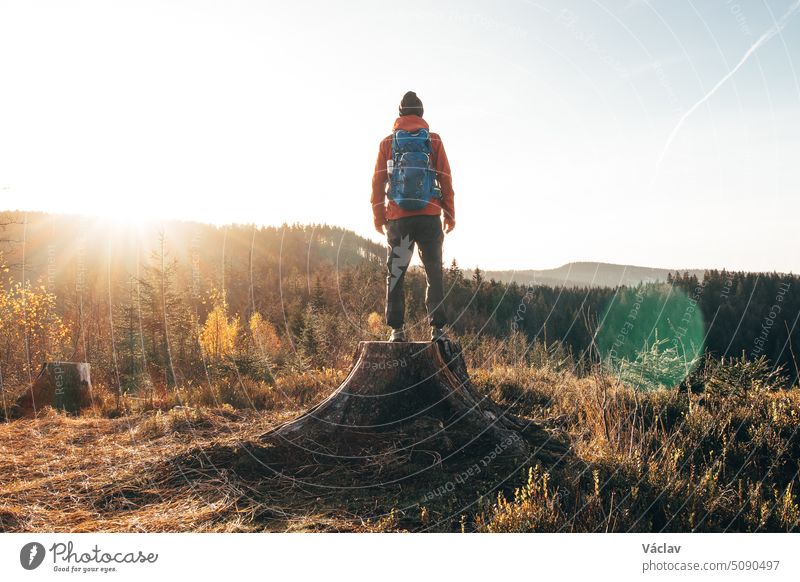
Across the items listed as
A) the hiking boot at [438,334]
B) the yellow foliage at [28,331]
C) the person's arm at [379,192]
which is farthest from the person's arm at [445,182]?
the yellow foliage at [28,331]

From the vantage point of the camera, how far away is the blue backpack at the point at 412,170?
6070mm

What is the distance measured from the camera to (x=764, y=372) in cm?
735

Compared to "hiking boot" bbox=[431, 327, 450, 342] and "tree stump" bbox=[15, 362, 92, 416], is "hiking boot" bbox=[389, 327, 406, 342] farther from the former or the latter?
"tree stump" bbox=[15, 362, 92, 416]

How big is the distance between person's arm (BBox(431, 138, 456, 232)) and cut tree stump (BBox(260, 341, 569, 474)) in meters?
1.69

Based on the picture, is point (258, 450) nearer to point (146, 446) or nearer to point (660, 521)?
point (146, 446)

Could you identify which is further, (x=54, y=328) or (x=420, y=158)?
(x=54, y=328)

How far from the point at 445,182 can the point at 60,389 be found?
28.5ft

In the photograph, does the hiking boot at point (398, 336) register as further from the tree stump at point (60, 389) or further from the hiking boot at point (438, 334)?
the tree stump at point (60, 389)

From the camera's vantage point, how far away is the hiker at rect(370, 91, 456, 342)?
612 centimetres

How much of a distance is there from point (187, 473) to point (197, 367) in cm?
924

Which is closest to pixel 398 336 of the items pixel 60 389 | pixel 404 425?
pixel 404 425

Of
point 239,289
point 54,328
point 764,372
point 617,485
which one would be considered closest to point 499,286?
point 239,289

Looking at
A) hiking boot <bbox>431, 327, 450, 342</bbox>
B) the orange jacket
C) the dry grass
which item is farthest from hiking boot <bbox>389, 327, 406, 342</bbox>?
the dry grass

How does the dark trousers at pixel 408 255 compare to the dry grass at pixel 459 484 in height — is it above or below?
above
